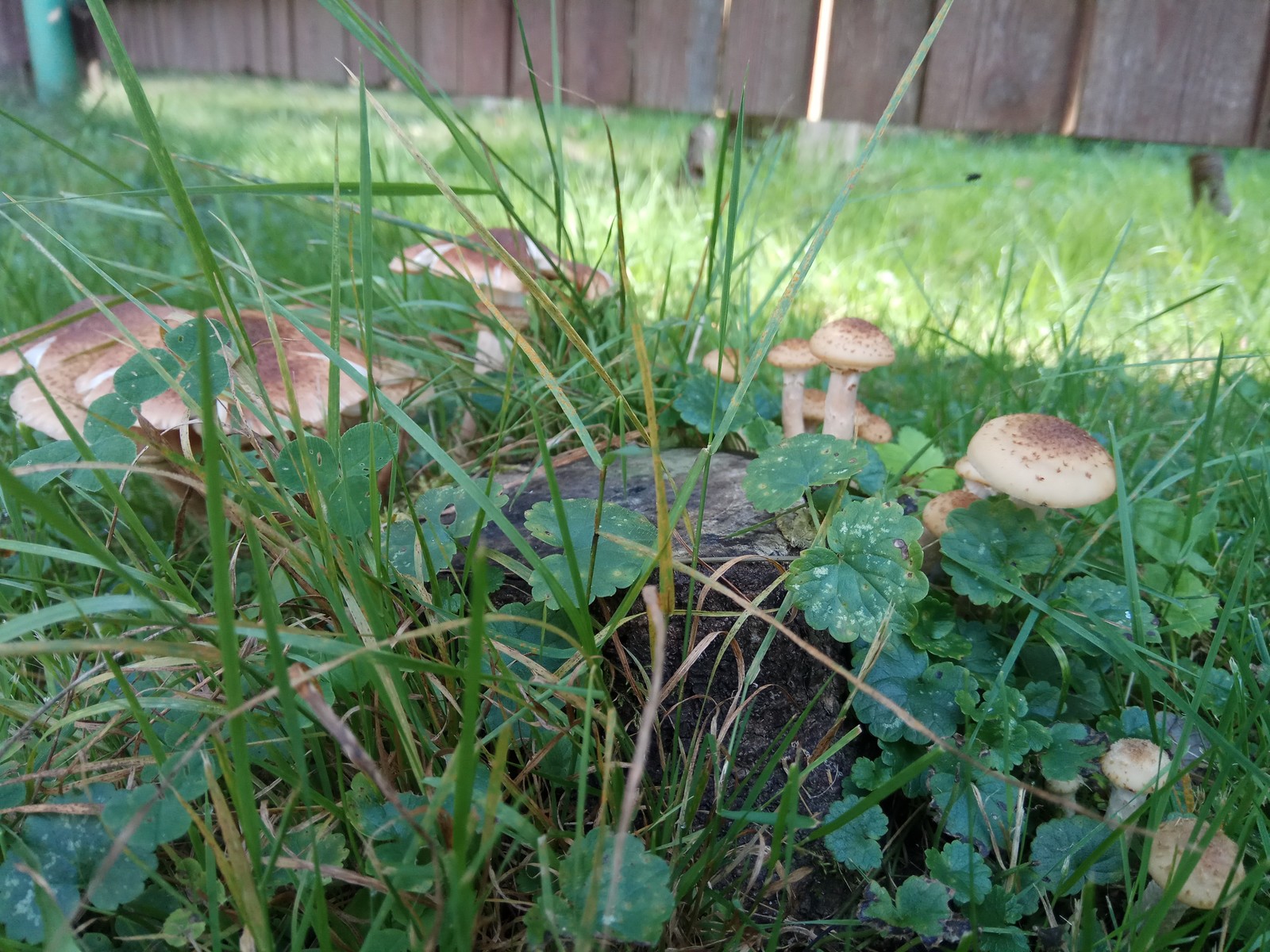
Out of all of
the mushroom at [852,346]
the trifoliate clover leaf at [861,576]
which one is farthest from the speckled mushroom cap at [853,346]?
the trifoliate clover leaf at [861,576]

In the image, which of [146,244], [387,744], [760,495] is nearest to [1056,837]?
[760,495]

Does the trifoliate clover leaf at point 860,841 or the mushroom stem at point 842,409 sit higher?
the mushroom stem at point 842,409

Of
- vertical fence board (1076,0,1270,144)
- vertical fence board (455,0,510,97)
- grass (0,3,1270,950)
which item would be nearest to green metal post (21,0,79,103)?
vertical fence board (455,0,510,97)

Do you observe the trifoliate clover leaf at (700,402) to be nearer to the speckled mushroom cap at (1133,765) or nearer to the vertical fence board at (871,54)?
the speckled mushroom cap at (1133,765)

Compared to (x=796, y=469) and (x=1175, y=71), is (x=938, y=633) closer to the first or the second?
(x=796, y=469)

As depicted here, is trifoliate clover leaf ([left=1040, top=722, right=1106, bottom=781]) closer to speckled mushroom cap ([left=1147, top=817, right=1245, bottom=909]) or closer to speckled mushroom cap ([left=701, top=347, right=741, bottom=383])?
speckled mushroom cap ([left=1147, top=817, right=1245, bottom=909])

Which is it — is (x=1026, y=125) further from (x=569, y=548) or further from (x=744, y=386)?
(x=569, y=548)
